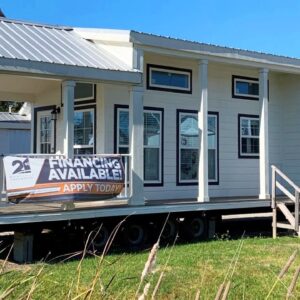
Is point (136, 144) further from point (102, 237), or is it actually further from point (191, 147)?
point (191, 147)

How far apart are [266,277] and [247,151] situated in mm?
7525

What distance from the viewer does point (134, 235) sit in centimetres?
1139

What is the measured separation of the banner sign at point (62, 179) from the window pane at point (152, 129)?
275 centimetres

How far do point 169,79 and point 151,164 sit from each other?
2.13 m

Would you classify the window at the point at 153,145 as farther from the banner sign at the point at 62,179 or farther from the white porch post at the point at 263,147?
the banner sign at the point at 62,179

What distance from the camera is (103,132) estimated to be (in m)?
12.2

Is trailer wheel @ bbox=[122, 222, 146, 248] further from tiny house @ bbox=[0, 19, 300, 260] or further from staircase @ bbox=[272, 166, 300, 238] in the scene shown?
staircase @ bbox=[272, 166, 300, 238]

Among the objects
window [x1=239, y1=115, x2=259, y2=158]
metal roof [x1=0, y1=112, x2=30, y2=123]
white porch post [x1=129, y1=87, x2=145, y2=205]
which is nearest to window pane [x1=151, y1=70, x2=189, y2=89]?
window [x1=239, y1=115, x2=259, y2=158]

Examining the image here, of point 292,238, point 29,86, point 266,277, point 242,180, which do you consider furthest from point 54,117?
point 266,277

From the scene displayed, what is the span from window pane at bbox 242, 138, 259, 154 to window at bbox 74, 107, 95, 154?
14.7ft

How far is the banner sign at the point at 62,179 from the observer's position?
9.20 m

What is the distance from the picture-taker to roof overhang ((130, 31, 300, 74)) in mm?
11172

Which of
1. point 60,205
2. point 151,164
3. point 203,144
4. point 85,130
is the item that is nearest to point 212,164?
point 151,164

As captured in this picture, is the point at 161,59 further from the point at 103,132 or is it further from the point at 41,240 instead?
the point at 41,240
